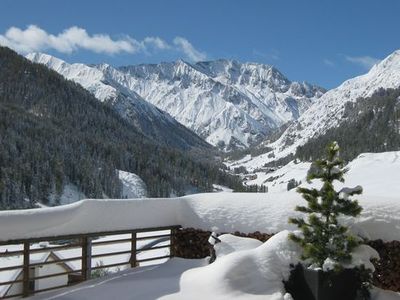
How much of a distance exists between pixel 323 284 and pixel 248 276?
1.34m

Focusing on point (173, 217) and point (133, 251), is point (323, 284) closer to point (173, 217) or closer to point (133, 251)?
point (133, 251)

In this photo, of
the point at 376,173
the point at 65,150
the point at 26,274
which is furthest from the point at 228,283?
the point at 65,150

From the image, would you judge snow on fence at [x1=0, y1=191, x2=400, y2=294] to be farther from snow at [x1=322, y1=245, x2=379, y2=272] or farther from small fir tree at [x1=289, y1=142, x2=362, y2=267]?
small fir tree at [x1=289, y1=142, x2=362, y2=267]

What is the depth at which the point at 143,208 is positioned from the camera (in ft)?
43.3

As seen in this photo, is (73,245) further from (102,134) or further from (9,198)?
(102,134)

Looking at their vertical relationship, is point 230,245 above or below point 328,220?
below

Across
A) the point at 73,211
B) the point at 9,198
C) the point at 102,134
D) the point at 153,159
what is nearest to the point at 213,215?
the point at 73,211

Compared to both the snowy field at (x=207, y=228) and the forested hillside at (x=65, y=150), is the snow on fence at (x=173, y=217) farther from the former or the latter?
the forested hillside at (x=65, y=150)

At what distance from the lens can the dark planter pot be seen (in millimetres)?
9352

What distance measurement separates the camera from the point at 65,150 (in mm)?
134250

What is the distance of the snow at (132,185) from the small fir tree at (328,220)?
12387cm

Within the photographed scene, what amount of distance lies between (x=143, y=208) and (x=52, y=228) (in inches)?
123

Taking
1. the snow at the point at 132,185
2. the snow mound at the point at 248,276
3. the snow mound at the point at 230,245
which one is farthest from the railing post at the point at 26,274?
the snow at the point at 132,185

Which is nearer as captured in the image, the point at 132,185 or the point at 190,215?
the point at 190,215
